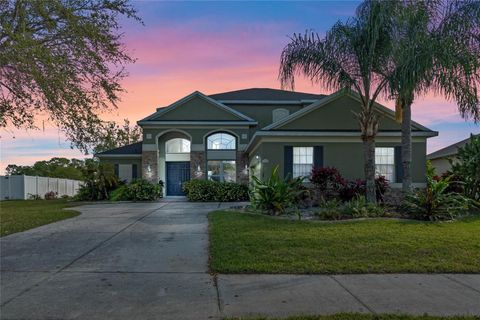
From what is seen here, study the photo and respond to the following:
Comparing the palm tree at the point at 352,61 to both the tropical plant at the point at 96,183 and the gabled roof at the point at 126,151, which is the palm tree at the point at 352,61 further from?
the gabled roof at the point at 126,151

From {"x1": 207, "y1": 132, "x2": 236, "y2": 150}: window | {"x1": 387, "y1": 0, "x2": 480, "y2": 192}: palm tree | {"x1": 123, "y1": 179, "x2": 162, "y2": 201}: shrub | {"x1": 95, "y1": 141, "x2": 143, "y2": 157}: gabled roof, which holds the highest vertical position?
{"x1": 387, "y1": 0, "x2": 480, "y2": 192}: palm tree

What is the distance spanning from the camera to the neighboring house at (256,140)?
697 inches

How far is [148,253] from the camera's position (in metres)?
7.62

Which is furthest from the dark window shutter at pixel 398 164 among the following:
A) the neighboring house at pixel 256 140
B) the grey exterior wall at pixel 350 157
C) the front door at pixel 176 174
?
the front door at pixel 176 174

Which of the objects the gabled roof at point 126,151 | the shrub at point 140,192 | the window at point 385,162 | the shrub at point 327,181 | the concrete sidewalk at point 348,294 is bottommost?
the concrete sidewalk at point 348,294

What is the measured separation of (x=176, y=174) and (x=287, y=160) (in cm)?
1046

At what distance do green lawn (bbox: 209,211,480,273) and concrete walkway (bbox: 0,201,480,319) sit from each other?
375 mm

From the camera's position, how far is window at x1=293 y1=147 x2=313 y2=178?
1778 centimetres

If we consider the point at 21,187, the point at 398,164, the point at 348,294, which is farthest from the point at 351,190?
the point at 21,187

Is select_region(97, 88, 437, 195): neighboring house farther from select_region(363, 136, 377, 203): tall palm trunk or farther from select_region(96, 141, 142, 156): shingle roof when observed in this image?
select_region(363, 136, 377, 203): tall palm trunk

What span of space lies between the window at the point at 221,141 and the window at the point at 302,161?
26.2 feet

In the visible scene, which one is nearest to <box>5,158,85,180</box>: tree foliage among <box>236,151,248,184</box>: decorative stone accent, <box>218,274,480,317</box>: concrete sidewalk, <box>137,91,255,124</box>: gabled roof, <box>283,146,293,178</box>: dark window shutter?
<box>137,91,255,124</box>: gabled roof

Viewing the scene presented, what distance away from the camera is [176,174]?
26.2m

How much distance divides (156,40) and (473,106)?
33.2 feet
